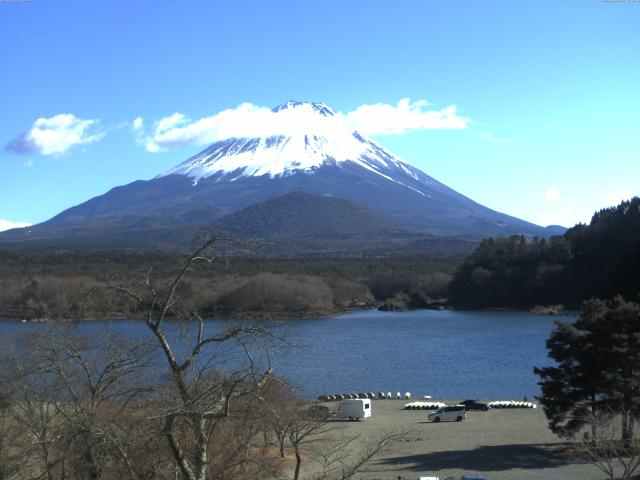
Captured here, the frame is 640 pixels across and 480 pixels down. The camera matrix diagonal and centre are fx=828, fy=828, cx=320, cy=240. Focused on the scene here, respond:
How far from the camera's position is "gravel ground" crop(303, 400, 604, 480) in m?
11.7

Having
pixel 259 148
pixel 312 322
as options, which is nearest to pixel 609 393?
pixel 312 322

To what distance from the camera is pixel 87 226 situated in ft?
353

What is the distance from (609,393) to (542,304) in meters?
37.2

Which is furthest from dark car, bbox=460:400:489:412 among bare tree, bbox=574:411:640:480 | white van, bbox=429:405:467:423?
bare tree, bbox=574:411:640:480

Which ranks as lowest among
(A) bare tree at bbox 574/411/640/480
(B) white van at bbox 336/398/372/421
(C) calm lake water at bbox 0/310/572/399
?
(C) calm lake water at bbox 0/310/572/399

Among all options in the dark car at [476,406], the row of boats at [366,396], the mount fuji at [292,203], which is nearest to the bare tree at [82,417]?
the row of boats at [366,396]

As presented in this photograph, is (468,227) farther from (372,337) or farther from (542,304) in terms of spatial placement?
(372,337)

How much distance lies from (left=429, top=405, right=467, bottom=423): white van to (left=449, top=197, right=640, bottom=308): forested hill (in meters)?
29.7

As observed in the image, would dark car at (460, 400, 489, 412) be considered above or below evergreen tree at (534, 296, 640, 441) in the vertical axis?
below

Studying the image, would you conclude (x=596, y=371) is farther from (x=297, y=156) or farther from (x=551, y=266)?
(x=297, y=156)

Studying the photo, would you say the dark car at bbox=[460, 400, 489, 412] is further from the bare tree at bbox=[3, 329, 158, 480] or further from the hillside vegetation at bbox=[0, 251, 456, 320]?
the hillside vegetation at bbox=[0, 251, 456, 320]

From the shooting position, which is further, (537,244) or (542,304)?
(537,244)

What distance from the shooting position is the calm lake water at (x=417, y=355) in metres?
22.2

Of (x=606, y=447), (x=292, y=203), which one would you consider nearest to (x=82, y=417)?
(x=606, y=447)
